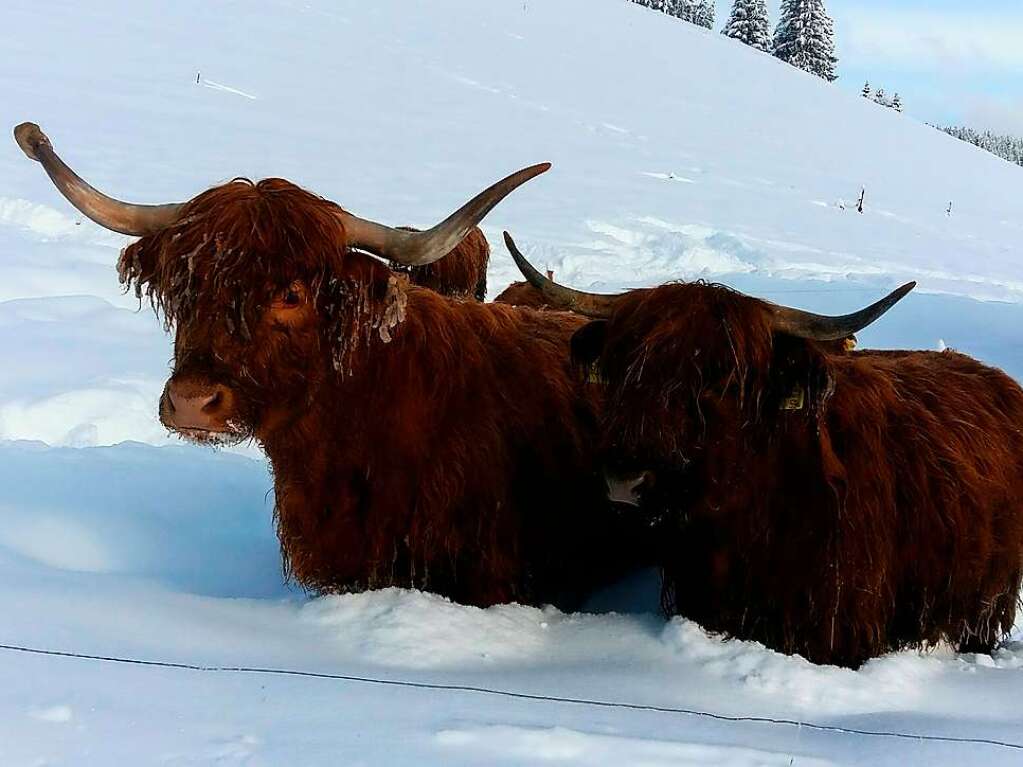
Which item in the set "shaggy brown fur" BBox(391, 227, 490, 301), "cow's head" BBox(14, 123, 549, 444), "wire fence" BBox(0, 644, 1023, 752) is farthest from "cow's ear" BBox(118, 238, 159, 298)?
"shaggy brown fur" BBox(391, 227, 490, 301)

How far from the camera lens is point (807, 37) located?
1937 inches

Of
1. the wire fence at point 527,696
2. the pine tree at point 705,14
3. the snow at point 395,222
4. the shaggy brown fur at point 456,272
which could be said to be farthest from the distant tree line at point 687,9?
the wire fence at point 527,696

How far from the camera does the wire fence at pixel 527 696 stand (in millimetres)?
2324

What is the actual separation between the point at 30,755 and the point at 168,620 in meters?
0.98

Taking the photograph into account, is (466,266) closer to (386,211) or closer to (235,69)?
(386,211)

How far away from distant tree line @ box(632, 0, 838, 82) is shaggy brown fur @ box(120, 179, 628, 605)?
4898cm

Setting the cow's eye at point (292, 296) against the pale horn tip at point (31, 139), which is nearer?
the cow's eye at point (292, 296)

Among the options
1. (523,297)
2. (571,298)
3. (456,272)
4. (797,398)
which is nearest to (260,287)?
(571,298)

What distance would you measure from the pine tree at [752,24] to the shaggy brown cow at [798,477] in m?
51.1

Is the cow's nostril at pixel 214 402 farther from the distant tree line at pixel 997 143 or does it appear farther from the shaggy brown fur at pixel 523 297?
the distant tree line at pixel 997 143

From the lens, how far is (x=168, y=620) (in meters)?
2.78

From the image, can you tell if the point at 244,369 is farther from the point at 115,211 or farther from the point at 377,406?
the point at 115,211

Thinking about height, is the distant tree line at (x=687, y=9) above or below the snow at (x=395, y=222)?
above

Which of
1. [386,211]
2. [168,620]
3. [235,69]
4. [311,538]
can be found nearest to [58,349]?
[311,538]
